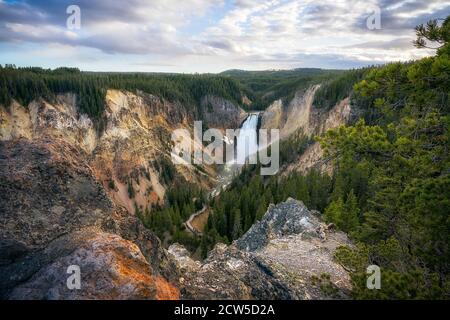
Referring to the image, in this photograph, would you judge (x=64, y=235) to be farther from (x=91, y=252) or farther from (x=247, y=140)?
(x=247, y=140)

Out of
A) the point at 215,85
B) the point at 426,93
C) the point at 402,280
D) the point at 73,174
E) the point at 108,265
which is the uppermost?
the point at 215,85

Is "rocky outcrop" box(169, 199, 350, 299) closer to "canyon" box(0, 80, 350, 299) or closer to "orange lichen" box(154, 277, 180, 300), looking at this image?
"canyon" box(0, 80, 350, 299)

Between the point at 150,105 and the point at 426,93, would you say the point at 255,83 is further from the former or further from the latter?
the point at 426,93

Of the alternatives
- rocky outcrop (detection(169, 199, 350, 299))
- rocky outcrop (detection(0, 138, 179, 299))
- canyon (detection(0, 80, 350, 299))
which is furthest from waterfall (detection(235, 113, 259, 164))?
rocky outcrop (detection(0, 138, 179, 299))

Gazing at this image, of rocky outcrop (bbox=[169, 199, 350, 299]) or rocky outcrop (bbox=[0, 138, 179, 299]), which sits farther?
rocky outcrop (bbox=[169, 199, 350, 299])

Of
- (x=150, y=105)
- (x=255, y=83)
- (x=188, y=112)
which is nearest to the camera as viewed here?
(x=150, y=105)

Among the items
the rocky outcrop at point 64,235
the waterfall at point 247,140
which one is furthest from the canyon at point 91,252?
the waterfall at point 247,140

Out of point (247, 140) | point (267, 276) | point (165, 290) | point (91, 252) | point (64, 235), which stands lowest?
point (247, 140)

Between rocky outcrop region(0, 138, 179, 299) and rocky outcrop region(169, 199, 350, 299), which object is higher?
rocky outcrop region(0, 138, 179, 299)

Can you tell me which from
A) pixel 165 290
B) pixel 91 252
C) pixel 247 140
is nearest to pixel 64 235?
pixel 91 252

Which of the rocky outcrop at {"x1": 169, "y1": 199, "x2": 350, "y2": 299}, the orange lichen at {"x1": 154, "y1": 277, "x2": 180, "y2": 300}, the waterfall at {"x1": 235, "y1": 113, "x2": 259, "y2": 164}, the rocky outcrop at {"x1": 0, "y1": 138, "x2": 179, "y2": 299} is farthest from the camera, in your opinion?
the waterfall at {"x1": 235, "y1": 113, "x2": 259, "y2": 164}
